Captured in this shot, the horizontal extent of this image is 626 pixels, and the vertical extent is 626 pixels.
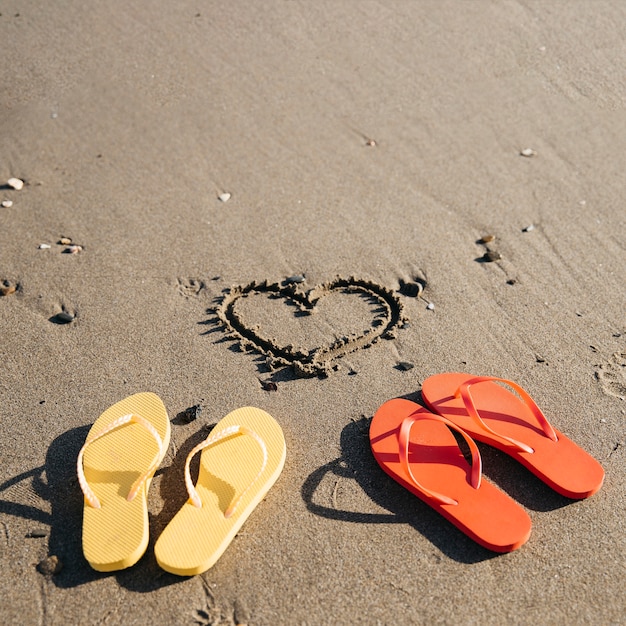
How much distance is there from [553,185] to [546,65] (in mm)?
1321

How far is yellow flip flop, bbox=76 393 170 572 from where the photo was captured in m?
2.12

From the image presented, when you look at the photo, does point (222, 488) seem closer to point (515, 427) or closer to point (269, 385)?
point (269, 385)

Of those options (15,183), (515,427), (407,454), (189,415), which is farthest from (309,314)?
(15,183)

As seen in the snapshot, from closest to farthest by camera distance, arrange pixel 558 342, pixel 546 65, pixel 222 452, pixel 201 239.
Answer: pixel 222 452, pixel 558 342, pixel 201 239, pixel 546 65

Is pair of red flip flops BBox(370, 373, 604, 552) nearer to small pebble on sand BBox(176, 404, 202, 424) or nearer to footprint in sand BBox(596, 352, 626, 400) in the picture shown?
footprint in sand BBox(596, 352, 626, 400)

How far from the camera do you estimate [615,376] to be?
279cm

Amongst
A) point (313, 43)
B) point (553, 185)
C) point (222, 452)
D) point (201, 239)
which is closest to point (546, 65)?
point (553, 185)

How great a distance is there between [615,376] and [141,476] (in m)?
1.92

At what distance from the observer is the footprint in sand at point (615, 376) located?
2.73 metres

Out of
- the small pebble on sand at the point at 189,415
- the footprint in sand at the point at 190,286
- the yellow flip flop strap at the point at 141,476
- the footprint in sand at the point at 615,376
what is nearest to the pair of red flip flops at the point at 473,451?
the footprint in sand at the point at 615,376

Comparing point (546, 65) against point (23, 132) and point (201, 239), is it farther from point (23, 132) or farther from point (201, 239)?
point (23, 132)

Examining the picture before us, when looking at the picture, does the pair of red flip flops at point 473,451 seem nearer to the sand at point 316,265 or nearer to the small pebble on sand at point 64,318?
the sand at point 316,265

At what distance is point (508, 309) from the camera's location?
10.2ft

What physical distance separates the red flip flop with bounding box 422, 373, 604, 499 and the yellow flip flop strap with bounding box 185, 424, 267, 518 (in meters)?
0.71
